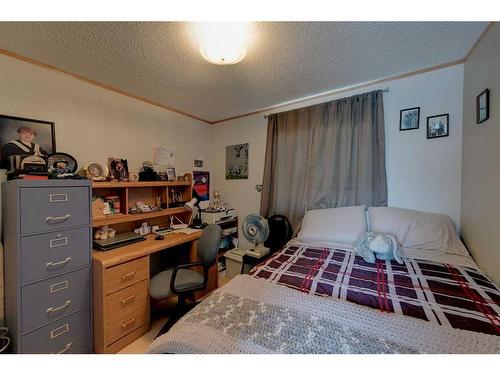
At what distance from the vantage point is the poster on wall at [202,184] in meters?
3.03

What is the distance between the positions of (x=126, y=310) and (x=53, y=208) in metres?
0.92

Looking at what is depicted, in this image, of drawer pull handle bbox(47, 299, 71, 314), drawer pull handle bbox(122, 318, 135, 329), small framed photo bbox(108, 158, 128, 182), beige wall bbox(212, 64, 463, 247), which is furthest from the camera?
small framed photo bbox(108, 158, 128, 182)

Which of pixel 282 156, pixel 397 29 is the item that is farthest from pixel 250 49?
pixel 282 156

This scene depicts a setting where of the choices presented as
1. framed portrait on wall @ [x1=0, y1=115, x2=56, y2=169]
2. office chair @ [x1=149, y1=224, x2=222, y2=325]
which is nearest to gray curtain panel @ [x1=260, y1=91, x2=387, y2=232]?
office chair @ [x1=149, y1=224, x2=222, y2=325]

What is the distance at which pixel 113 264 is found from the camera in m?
1.47

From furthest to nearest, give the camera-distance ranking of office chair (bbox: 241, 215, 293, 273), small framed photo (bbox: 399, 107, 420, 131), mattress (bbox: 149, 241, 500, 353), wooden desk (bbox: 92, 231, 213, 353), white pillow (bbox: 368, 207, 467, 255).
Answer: office chair (bbox: 241, 215, 293, 273) → small framed photo (bbox: 399, 107, 420, 131) → white pillow (bbox: 368, 207, 467, 255) → wooden desk (bbox: 92, 231, 213, 353) → mattress (bbox: 149, 241, 500, 353)

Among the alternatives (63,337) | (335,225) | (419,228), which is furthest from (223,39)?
(63,337)

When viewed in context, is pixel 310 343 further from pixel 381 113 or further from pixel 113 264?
pixel 381 113

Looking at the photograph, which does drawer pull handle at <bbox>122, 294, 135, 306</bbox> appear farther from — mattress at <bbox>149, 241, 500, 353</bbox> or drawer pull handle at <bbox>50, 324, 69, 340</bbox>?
mattress at <bbox>149, 241, 500, 353</bbox>

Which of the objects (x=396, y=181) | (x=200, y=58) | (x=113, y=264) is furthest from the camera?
(x=396, y=181)

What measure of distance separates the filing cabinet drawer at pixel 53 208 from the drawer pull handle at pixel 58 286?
1.23ft

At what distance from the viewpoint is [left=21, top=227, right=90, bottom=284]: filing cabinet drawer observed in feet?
4.00

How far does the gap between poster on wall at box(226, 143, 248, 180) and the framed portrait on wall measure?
6.42 ft
